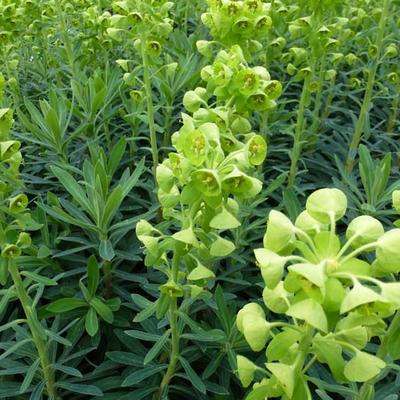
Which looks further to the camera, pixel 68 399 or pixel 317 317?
pixel 68 399

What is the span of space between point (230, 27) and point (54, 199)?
111 cm

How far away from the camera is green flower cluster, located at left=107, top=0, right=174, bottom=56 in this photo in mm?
2436

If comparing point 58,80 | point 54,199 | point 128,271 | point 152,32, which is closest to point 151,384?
point 128,271

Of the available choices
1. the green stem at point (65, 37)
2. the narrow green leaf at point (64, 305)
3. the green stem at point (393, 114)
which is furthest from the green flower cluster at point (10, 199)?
the green stem at point (393, 114)

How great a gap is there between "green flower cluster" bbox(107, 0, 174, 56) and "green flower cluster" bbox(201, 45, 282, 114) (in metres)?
0.82

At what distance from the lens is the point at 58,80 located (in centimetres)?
379

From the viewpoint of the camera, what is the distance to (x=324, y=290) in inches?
34.9

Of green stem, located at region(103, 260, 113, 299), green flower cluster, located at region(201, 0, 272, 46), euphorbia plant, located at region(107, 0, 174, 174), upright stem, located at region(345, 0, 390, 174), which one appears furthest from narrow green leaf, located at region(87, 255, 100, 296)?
upright stem, located at region(345, 0, 390, 174)

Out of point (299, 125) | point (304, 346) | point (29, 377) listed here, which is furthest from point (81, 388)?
point (299, 125)

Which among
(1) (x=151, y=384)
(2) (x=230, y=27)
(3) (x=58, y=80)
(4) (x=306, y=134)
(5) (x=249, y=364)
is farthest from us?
(3) (x=58, y=80)

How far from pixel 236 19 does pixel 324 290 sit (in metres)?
1.54

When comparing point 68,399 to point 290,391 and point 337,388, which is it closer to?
point 337,388

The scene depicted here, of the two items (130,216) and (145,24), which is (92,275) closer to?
(130,216)

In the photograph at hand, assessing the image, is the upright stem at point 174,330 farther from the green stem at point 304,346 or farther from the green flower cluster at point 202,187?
the green stem at point 304,346
